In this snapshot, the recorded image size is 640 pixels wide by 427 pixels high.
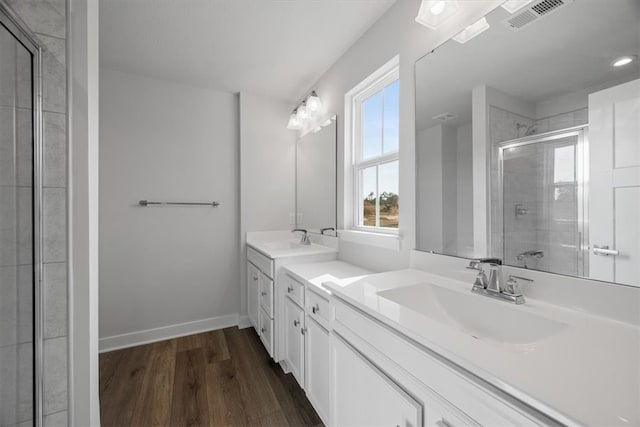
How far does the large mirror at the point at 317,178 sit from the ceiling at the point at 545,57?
40.9 inches

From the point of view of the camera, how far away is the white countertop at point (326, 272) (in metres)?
1.50

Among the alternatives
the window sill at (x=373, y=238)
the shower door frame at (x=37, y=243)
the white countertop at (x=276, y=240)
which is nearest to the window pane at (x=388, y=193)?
the window sill at (x=373, y=238)

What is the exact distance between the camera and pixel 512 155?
3.31 ft

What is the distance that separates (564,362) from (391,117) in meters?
1.51

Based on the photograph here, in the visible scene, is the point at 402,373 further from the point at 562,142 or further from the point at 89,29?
the point at 89,29

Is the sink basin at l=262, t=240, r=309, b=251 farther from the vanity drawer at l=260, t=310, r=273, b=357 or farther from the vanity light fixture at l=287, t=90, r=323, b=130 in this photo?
the vanity light fixture at l=287, t=90, r=323, b=130

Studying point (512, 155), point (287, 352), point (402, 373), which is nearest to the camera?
point (402, 373)

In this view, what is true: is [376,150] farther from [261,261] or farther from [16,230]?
[16,230]

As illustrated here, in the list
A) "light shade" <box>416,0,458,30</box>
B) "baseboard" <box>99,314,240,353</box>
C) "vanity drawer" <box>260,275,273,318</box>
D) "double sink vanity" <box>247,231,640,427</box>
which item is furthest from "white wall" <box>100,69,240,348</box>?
"light shade" <box>416,0,458,30</box>

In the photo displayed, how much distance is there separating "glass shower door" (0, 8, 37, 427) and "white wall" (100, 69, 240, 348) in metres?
1.45

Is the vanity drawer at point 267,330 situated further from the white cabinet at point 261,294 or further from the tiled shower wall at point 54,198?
the tiled shower wall at point 54,198

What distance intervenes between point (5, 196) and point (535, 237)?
6.28 feet

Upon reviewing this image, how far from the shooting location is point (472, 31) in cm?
114

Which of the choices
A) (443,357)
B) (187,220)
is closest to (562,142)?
(443,357)
